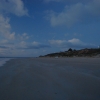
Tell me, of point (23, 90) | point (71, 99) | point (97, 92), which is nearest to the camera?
point (71, 99)

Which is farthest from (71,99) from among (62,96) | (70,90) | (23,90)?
(23,90)

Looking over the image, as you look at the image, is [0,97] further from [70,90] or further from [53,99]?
[70,90]

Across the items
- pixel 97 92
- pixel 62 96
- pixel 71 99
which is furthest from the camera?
pixel 97 92

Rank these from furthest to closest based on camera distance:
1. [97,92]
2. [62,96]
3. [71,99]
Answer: [97,92], [62,96], [71,99]

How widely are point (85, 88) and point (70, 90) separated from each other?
543 millimetres

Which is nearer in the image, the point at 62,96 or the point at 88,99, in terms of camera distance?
the point at 88,99

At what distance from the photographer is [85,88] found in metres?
5.18

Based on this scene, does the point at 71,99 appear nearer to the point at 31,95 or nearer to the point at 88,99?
the point at 88,99

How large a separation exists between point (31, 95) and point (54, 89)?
893mm

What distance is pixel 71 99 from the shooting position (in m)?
4.12

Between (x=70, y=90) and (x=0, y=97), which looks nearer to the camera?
(x=0, y=97)

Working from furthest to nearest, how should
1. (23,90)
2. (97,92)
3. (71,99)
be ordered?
(23,90) → (97,92) → (71,99)

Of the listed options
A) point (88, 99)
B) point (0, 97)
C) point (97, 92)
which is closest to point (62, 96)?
point (88, 99)

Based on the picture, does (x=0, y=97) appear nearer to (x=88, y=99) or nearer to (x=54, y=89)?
(x=54, y=89)
